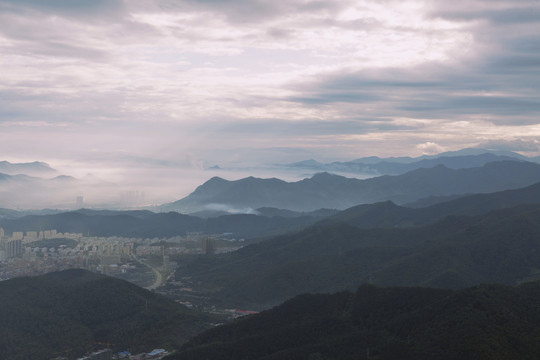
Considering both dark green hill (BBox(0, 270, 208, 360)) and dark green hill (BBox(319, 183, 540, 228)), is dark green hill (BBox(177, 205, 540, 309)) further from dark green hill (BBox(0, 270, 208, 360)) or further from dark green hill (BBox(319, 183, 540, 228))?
dark green hill (BBox(319, 183, 540, 228))

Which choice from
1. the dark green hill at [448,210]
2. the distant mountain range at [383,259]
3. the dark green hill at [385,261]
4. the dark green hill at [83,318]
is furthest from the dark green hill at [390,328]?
the dark green hill at [448,210]

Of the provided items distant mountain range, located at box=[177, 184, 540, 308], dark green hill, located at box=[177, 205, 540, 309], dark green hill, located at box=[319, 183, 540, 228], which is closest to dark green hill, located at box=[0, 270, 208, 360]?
distant mountain range, located at box=[177, 184, 540, 308]

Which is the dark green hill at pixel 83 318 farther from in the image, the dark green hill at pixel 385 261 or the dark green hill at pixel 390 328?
the dark green hill at pixel 385 261

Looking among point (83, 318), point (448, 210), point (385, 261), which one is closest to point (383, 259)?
point (385, 261)

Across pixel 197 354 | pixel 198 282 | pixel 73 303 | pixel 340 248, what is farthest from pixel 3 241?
pixel 197 354

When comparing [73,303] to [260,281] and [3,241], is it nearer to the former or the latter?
[260,281]

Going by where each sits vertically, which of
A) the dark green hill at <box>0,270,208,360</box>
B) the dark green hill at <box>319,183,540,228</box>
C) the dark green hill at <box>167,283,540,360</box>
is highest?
the dark green hill at <box>319,183,540,228</box>
